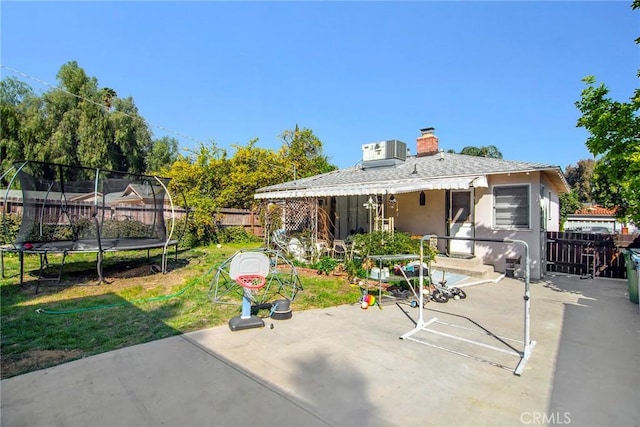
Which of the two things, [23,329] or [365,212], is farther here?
[365,212]

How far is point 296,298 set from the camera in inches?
270

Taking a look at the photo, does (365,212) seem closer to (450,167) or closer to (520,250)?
(450,167)

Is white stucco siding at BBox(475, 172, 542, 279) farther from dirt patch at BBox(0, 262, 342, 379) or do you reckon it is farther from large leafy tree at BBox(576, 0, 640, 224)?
dirt patch at BBox(0, 262, 342, 379)

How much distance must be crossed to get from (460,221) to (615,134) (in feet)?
16.9

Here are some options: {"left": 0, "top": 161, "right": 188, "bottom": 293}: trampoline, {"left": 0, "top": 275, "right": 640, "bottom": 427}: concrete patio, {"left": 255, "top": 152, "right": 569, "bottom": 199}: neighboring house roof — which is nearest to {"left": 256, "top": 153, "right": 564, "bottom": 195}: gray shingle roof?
{"left": 255, "top": 152, "right": 569, "bottom": 199}: neighboring house roof

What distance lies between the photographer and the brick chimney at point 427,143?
15.4 metres

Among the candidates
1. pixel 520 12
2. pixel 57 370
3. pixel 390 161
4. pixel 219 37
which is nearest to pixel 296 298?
pixel 57 370

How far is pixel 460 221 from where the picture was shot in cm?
1091

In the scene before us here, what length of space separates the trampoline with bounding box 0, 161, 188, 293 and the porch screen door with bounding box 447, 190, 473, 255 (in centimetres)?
896

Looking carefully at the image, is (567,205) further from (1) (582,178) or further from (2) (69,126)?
(2) (69,126)

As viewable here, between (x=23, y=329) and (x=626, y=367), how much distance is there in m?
8.27

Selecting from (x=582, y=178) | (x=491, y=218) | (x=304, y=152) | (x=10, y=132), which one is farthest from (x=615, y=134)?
(x=582, y=178)

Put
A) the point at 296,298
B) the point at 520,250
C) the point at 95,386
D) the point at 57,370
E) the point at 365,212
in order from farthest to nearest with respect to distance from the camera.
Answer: the point at 365,212
the point at 520,250
the point at 296,298
the point at 57,370
the point at 95,386

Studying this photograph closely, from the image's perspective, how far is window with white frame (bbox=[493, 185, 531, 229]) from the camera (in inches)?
385
